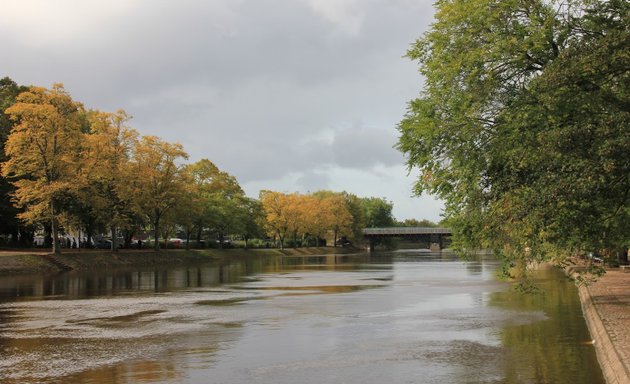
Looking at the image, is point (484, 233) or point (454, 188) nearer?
point (484, 233)

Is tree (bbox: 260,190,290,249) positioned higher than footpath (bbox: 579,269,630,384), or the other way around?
tree (bbox: 260,190,290,249)

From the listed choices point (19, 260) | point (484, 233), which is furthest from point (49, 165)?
point (484, 233)

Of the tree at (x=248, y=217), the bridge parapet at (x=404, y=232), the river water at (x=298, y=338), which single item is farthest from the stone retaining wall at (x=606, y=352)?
the bridge parapet at (x=404, y=232)

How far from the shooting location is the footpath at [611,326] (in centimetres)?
1273

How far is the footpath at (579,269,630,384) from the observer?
41.8 feet

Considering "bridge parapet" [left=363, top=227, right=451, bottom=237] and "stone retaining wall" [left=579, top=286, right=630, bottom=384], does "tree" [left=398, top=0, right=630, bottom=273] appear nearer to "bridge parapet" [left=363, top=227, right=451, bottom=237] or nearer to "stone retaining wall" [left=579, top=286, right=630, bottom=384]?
"stone retaining wall" [left=579, top=286, right=630, bottom=384]

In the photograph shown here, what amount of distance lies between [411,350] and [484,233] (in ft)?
30.4

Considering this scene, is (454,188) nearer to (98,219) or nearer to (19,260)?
(19,260)

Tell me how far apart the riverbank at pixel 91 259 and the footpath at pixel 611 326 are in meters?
44.9

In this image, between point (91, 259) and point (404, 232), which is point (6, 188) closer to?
point (91, 259)

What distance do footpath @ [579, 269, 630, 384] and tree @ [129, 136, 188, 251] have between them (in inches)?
2205

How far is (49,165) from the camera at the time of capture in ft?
202

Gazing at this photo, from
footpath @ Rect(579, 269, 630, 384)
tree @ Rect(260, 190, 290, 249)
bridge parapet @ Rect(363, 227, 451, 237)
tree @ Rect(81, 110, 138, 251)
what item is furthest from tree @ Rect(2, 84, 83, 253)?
bridge parapet @ Rect(363, 227, 451, 237)

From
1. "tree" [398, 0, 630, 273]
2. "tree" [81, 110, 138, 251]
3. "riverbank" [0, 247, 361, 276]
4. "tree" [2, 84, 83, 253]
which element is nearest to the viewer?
"tree" [398, 0, 630, 273]
